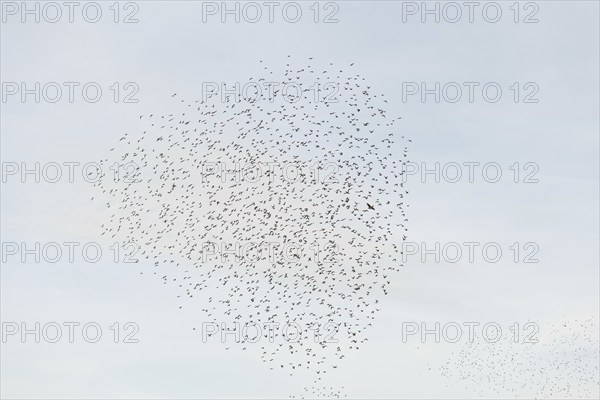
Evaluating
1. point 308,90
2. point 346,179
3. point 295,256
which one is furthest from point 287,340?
point 308,90

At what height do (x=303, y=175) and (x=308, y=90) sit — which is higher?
(x=308, y=90)

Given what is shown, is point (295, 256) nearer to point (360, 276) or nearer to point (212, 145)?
point (360, 276)

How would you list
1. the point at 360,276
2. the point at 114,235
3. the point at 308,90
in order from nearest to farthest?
1. the point at 308,90
2. the point at 360,276
3. the point at 114,235

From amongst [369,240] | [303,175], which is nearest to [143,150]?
[303,175]

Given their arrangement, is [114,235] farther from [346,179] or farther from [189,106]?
[346,179]

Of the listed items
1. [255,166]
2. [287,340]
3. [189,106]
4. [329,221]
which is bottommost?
[287,340]

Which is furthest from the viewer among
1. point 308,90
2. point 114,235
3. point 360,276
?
point 114,235

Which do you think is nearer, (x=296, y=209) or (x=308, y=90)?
(x=308, y=90)

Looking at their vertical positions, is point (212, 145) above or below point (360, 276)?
above

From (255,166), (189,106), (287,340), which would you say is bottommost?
(287,340)
